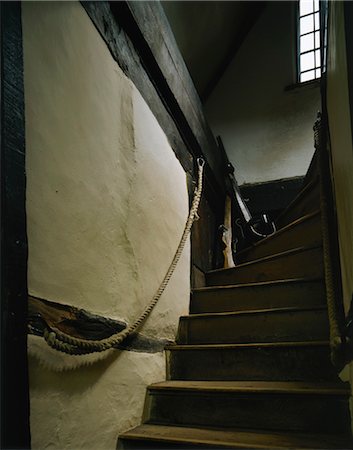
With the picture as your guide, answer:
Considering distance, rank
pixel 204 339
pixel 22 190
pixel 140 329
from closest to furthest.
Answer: pixel 22 190 < pixel 140 329 < pixel 204 339

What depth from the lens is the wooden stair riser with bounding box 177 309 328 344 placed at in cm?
161

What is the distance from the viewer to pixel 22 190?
0.84 metres

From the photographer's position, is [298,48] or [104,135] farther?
[298,48]

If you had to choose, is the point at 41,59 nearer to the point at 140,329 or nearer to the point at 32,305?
the point at 32,305

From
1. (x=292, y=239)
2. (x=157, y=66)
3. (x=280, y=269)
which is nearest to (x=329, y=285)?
(x=280, y=269)

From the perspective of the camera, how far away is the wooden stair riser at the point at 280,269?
2066 millimetres

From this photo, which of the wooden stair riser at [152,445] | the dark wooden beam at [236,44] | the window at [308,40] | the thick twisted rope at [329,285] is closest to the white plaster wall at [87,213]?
the wooden stair riser at [152,445]

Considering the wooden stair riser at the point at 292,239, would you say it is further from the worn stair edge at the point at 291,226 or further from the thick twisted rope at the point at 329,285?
the thick twisted rope at the point at 329,285

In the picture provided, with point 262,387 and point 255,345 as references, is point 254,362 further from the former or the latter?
point 262,387

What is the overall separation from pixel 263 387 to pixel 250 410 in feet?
0.32

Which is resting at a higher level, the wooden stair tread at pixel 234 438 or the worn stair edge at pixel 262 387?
the worn stair edge at pixel 262 387

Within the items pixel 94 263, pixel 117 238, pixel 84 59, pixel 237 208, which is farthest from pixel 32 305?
pixel 237 208

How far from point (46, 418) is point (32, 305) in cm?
29

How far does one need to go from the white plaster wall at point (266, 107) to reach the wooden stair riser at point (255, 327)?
9.20 ft
